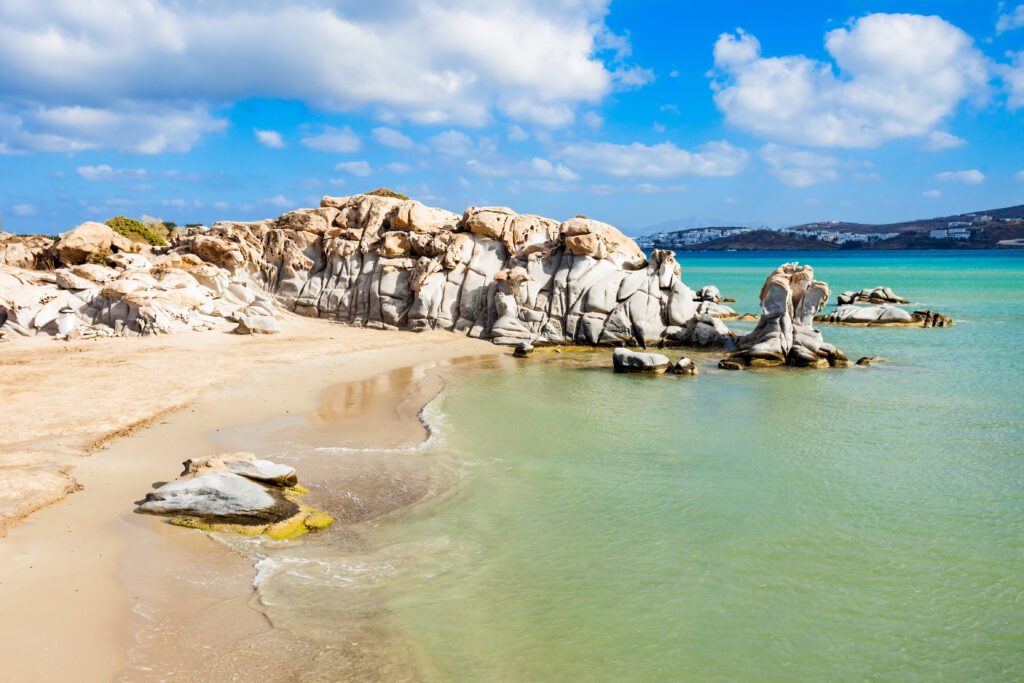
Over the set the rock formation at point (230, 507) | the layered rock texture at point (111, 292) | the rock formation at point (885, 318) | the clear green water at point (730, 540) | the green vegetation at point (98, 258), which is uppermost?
the green vegetation at point (98, 258)

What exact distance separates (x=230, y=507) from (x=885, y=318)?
3398cm

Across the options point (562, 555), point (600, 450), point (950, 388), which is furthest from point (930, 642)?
point (950, 388)

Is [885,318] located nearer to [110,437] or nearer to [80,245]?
[110,437]

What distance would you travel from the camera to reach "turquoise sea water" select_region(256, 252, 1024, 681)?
696 centimetres

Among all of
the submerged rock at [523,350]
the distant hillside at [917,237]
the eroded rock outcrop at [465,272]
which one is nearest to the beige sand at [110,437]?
the submerged rock at [523,350]

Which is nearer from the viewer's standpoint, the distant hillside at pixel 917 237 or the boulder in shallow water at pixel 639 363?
the boulder in shallow water at pixel 639 363

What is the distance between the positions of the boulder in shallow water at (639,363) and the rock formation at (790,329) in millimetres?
2744

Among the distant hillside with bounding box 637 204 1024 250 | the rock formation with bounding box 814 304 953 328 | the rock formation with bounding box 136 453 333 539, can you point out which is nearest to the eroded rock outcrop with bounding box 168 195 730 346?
the rock formation with bounding box 814 304 953 328

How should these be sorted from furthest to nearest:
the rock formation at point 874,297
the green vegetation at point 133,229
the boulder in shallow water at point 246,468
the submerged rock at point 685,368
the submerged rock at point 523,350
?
the rock formation at point 874,297 < the green vegetation at point 133,229 < the submerged rock at point 523,350 < the submerged rock at point 685,368 < the boulder in shallow water at point 246,468

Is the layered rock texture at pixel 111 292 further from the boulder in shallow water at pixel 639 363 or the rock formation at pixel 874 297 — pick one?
the rock formation at pixel 874 297

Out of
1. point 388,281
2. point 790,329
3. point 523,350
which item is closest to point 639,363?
point 523,350

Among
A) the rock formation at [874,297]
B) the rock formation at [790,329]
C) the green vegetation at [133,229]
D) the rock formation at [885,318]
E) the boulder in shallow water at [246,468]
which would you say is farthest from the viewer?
the rock formation at [874,297]

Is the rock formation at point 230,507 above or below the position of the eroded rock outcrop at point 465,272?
below

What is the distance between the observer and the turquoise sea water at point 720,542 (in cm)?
696
